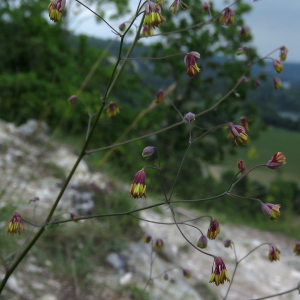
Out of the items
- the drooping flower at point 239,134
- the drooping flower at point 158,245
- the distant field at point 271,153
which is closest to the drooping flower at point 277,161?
the drooping flower at point 239,134

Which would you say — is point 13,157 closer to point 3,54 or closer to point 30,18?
point 3,54

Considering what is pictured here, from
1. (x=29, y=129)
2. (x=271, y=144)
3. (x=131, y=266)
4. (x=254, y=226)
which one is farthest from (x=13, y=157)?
(x=271, y=144)

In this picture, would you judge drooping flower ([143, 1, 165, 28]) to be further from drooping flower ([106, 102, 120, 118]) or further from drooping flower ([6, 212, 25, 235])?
drooping flower ([6, 212, 25, 235])

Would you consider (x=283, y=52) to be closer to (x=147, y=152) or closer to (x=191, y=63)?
(x=191, y=63)

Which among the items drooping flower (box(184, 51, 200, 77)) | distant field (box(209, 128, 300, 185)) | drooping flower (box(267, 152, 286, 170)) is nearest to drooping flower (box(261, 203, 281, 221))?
drooping flower (box(267, 152, 286, 170))

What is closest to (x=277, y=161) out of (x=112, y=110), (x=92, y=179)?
(x=112, y=110)

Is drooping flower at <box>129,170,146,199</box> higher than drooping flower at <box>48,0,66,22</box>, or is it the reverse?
drooping flower at <box>48,0,66,22</box>

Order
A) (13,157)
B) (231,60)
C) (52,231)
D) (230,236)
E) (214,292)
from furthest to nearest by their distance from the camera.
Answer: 1. (231,60)
2. (230,236)
3. (13,157)
4. (214,292)
5. (52,231)

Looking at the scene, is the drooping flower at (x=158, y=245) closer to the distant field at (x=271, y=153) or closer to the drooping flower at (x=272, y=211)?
the drooping flower at (x=272, y=211)
